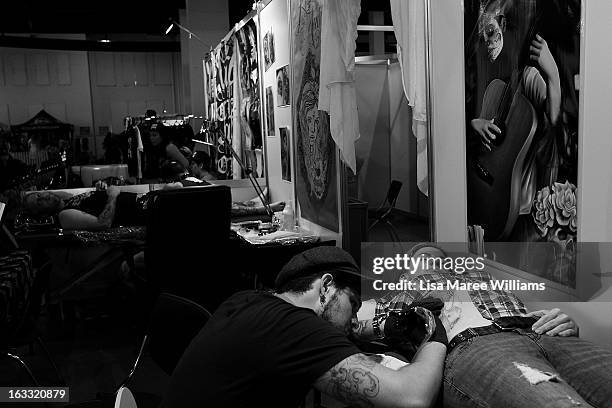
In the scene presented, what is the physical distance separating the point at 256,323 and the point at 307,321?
0.11 meters

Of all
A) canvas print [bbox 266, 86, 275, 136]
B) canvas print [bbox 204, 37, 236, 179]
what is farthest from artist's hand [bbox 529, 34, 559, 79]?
canvas print [bbox 204, 37, 236, 179]

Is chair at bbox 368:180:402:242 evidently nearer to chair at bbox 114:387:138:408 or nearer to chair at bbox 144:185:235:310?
chair at bbox 144:185:235:310

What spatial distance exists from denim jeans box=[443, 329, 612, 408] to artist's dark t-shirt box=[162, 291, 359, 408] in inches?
20.3

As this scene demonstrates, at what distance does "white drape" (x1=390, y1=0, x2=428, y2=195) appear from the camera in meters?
2.97

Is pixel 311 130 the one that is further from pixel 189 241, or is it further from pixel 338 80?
pixel 189 241

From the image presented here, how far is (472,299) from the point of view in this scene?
2064 mm

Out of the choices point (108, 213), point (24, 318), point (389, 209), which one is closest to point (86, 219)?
point (108, 213)

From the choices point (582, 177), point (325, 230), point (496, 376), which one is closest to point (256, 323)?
point (496, 376)

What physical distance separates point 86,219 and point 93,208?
0.54 feet

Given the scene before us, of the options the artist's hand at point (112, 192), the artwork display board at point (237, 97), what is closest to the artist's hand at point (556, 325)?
the artist's hand at point (112, 192)

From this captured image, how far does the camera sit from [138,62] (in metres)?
13.1

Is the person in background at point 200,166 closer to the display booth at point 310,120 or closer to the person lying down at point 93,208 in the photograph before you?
the display booth at point 310,120

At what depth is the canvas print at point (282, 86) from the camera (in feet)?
14.3

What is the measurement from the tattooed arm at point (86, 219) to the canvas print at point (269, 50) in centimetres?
156
